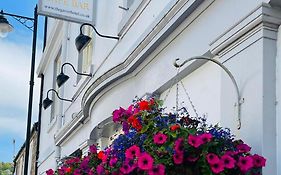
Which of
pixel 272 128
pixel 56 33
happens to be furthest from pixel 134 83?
pixel 56 33

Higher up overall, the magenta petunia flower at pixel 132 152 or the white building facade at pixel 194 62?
the white building facade at pixel 194 62

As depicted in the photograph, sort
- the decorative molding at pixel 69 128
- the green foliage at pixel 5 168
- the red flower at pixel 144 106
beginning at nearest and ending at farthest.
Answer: the red flower at pixel 144 106 → the decorative molding at pixel 69 128 → the green foliage at pixel 5 168

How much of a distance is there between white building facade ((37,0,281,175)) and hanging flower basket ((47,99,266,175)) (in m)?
0.38

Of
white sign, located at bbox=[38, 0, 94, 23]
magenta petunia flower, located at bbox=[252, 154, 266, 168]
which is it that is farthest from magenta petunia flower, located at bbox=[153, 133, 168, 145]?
white sign, located at bbox=[38, 0, 94, 23]

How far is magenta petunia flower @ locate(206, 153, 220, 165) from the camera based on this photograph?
3.92m

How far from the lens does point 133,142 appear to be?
453 centimetres

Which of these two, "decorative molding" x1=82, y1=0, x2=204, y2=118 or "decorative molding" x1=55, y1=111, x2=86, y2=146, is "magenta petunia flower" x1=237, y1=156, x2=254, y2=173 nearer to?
"decorative molding" x1=82, y1=0, x2=204, y2=118

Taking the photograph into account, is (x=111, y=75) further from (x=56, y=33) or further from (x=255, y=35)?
(x=56, y=33)

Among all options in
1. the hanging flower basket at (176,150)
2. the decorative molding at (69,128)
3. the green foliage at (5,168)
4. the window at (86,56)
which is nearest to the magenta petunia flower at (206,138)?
the hanging flower basket at (176,150)

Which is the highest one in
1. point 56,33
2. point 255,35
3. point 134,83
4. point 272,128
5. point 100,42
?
point 56,33

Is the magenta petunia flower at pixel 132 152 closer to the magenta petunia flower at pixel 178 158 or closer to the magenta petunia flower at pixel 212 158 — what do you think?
the magenta petunia flower at pixel 178 158

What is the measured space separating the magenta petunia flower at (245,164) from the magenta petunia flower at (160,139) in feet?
1.84

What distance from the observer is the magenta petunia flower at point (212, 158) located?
392 centimetres

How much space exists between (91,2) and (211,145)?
6610 mm
